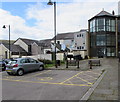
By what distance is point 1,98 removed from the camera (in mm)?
5461

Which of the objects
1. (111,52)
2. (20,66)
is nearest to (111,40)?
(111,52)

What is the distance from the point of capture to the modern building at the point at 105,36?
32094 mm

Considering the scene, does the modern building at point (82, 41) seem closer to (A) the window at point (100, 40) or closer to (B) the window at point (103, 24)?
(A) the window at point (100, 40)

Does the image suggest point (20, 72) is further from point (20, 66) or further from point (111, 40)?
point (111, 40)

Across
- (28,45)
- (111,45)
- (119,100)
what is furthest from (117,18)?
(119,100)

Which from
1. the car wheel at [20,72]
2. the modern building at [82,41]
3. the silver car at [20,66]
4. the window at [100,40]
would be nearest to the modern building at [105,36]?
the window at [100,40]

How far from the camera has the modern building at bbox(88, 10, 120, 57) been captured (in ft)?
105

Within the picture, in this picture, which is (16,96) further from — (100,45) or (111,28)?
(111,28)

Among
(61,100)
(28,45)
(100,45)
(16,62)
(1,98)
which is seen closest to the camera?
(61,100)

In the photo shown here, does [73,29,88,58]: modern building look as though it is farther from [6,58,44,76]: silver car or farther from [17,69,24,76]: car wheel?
[17,69,24,76]: car wheel

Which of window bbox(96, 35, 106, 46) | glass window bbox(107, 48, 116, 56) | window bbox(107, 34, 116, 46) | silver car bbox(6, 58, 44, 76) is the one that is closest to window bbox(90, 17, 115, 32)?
window bbox(107, 34, 116, 46)

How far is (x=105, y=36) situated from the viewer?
32.1m

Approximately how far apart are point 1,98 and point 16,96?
645mm

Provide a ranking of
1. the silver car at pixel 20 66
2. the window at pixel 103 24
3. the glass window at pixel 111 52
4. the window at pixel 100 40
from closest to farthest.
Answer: the silver car at pixel 20 66 → the glass window at pixel 111 52 → the window at pixel 100 40 → the window at pixel 103 24
